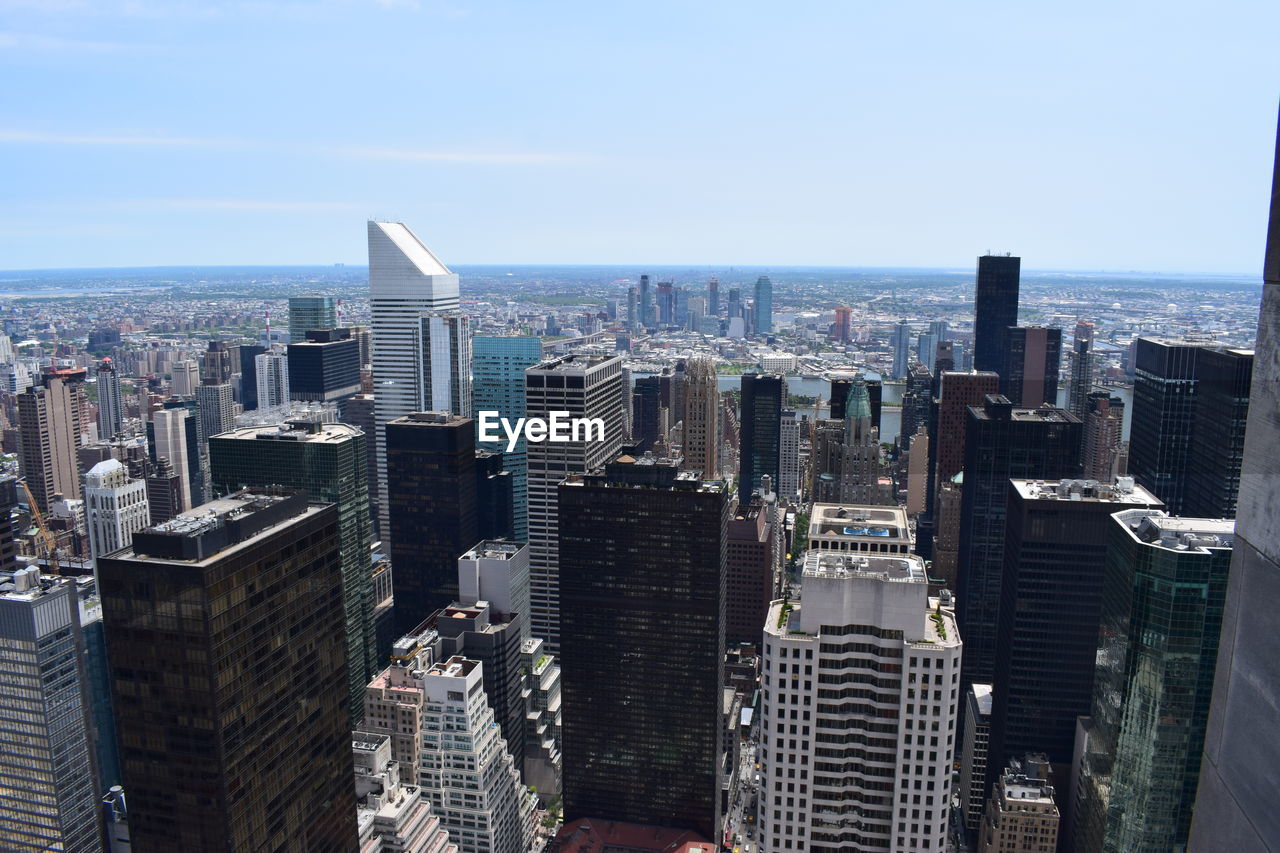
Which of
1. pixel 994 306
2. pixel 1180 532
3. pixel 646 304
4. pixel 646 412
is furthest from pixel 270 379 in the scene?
pixel 1180 532

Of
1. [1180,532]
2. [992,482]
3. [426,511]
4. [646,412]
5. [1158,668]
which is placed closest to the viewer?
[1158,668]

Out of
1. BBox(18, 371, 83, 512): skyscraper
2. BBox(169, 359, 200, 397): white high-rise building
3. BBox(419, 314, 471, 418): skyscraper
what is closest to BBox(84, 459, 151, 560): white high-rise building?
BBox(18, 371, 83, 512): skyscraper

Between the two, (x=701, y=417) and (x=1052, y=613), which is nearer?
(x=1052, y=613)

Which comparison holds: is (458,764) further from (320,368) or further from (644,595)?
(320,368)

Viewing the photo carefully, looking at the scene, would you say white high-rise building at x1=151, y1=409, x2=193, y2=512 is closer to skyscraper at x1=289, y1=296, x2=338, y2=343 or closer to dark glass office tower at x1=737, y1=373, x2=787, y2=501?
skyscraper at x1=289, y1=296, x2=338, y2=343

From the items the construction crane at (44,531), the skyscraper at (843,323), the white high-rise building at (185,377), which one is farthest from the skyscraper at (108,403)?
the skyscraper at (843,323)
